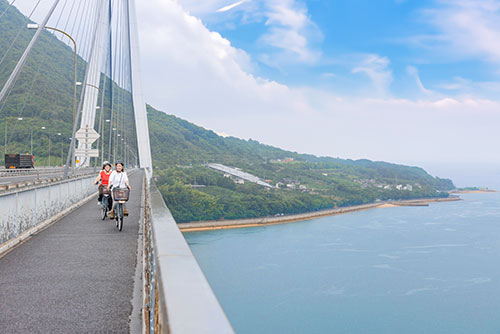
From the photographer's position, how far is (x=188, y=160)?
123 m

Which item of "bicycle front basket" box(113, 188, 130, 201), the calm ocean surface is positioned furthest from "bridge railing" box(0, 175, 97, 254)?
the calm ocean surface

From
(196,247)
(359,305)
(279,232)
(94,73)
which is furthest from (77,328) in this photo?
(279,232)

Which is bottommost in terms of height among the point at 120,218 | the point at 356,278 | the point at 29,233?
the point at 356,278

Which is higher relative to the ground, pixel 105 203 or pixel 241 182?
pixel 241 182

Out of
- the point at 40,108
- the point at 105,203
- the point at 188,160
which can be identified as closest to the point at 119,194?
the point at 105,203

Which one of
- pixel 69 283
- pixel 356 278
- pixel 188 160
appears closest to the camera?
pixel 69 283

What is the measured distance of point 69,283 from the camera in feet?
15.0

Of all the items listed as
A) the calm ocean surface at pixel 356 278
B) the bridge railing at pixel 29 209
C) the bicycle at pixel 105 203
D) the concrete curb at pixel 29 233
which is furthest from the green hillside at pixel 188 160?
the calm ocean surface at pixel 356 278

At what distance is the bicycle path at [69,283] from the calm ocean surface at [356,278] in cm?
2731

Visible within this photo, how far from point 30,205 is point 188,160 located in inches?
4548

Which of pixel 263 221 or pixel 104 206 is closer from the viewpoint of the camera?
pixel 104 206

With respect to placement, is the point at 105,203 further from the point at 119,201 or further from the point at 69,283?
the point at 69,283

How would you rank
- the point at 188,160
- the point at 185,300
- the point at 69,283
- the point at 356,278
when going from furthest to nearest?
1. the point at 188,160
2. the point at 356,278
3. the point at 69,283
4. the point at 185,300

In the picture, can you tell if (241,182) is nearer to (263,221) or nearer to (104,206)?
(263,221)
